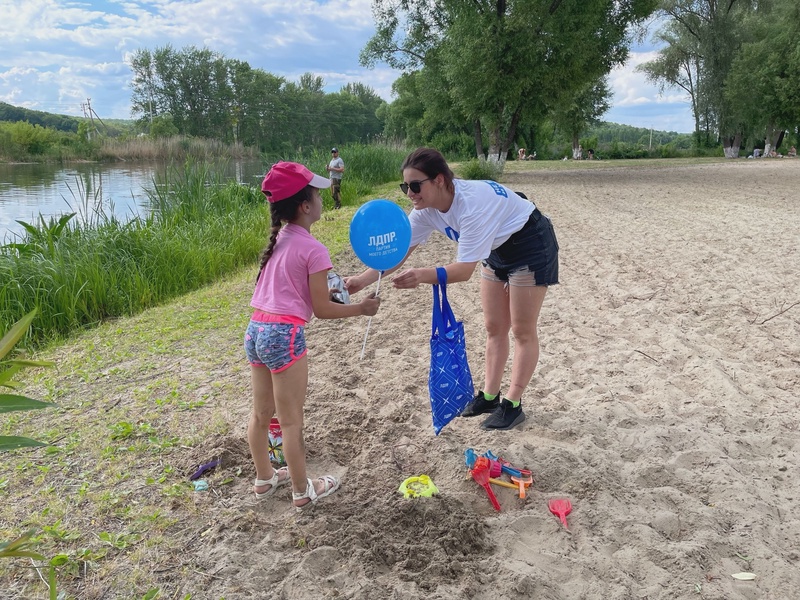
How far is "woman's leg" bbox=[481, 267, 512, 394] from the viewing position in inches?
142

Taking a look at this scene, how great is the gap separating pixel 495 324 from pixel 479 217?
851 mm

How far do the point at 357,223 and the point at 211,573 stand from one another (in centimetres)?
183

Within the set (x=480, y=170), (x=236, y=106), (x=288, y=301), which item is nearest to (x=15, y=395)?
(x=288, y=301)

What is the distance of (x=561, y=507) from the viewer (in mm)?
2803

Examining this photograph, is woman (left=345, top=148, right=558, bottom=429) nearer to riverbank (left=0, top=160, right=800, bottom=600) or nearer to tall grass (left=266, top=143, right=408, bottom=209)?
riverbank (left=0, top=160, right=800, bottom=600)

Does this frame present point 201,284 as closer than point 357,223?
No

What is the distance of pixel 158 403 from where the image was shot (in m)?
4.12

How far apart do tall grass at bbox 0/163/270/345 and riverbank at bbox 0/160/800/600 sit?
95 centimetres

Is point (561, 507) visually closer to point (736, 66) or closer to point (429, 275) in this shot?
point (429, 275)

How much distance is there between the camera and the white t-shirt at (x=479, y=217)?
10.1 feet

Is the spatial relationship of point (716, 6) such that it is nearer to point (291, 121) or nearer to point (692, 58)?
point (692, 58)

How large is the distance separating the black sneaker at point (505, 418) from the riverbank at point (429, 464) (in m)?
0.08

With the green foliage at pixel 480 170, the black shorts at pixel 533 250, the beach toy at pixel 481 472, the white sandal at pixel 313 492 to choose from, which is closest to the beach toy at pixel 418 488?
the beach toy at pixel 481 472

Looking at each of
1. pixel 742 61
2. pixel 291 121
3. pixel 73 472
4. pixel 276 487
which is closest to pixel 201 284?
pixel 73 472
